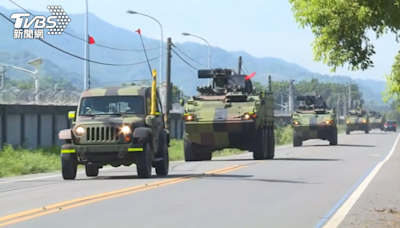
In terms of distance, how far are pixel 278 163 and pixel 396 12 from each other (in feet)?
50.4

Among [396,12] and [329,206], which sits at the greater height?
[396,12]

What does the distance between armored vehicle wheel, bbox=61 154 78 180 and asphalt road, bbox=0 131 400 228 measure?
0.32m

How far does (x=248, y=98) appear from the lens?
31812mm

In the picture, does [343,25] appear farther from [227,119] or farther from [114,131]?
[227,119]

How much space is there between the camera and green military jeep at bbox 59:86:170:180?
800 inches

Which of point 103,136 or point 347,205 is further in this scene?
point 103,136

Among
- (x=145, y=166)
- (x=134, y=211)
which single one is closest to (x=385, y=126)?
(x=145, y=166)

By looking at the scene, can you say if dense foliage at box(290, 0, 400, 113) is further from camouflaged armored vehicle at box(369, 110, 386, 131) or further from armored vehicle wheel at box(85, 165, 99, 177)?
camouflaged armored vehicle at box(369, 110, 386, 131)

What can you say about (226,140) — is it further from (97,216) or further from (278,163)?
(97,216)

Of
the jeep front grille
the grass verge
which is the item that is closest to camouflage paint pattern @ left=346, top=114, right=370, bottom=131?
the grass verge

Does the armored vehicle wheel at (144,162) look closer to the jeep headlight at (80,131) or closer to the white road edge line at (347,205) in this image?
the jeep headlight at (80,131)

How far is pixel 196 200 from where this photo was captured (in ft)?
50.9

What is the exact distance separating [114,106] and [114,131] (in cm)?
96

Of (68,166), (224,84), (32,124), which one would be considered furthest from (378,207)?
(32,124)
